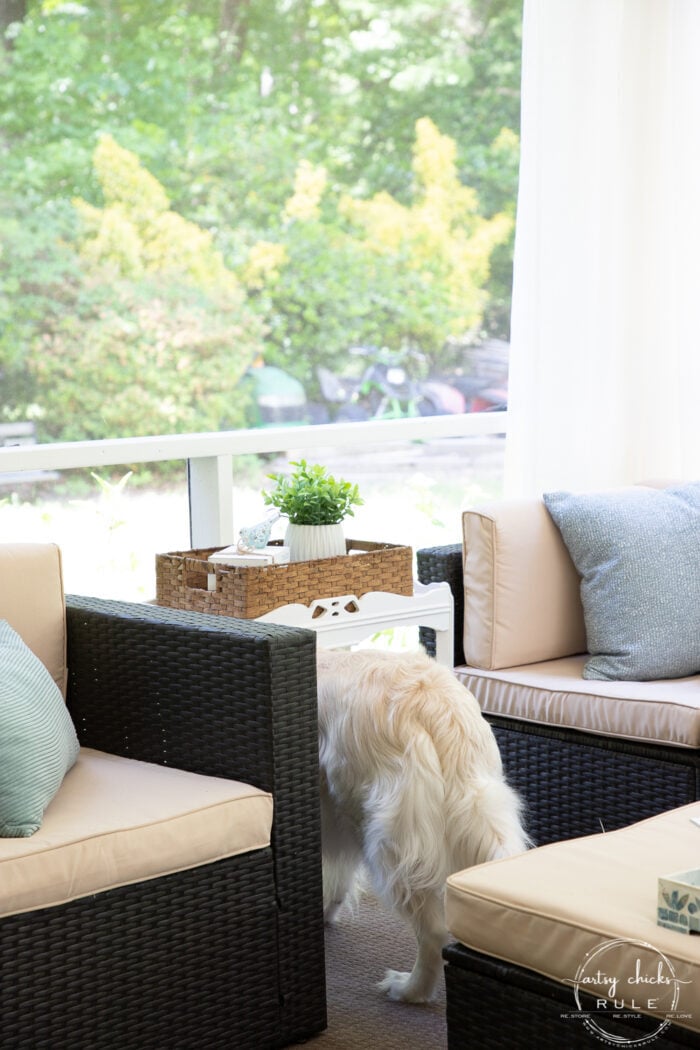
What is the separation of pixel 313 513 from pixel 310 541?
0.06m

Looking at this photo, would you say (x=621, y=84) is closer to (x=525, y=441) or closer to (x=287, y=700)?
(x=525, y=441)

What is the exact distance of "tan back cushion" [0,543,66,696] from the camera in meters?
2.26

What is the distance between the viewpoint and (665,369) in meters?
3.85

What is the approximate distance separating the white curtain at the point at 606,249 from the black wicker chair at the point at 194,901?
1697 mm

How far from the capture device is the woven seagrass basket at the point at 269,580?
2.56 m

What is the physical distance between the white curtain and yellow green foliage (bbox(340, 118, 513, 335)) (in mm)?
1398

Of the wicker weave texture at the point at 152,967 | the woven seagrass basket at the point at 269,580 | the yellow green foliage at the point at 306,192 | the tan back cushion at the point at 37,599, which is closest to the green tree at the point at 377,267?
the yellow green foliage at the point at 306,192

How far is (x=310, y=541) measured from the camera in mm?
2713

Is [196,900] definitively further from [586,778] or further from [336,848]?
[586,778]

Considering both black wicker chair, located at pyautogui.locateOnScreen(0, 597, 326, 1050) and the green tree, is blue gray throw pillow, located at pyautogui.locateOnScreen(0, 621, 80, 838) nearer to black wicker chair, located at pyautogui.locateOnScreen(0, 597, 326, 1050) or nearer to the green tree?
black wicker chair, located at pyautogui.locateOnScreen(0, 597, 326, 1050)

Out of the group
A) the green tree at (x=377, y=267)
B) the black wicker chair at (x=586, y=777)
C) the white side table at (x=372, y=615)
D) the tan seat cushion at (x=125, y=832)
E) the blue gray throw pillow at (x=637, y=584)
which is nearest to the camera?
the tan seat cushion at (x=125, y=832)

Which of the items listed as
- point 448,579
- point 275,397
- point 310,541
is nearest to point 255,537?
point 310,541

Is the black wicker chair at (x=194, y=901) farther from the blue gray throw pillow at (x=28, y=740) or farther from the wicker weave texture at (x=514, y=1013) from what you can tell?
the wicker weave texture at (x=514, y=1013)

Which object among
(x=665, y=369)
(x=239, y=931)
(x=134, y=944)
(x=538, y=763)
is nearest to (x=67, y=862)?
(x=134, y=944)
